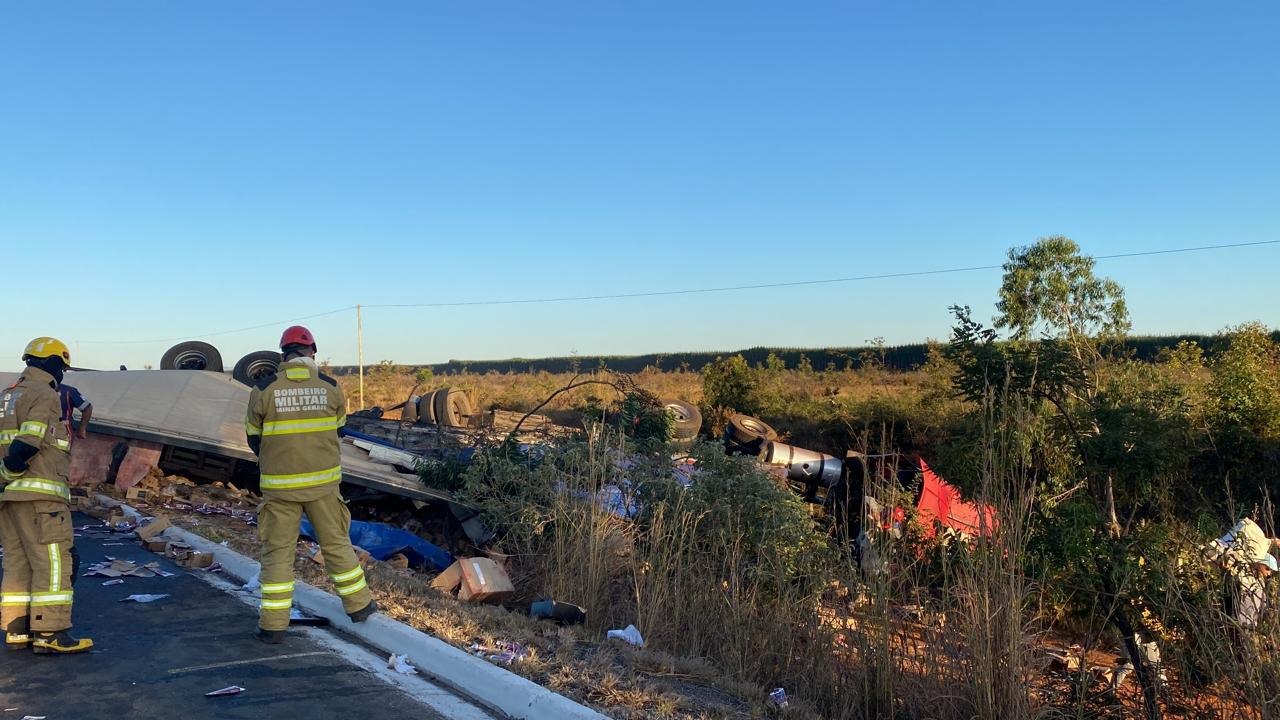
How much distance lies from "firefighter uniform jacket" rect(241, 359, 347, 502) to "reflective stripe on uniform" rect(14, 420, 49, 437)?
1104 millimetres

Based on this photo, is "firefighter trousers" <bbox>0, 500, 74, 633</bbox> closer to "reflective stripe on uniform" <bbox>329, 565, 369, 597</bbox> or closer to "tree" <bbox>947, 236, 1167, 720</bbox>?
"reflective stripe on uniform" <bbox>329, 565, 369, 597</bbox>

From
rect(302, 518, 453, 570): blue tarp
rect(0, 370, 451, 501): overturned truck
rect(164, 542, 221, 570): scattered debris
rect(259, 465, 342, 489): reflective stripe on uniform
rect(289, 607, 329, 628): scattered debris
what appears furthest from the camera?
rect(0, 370, 451, 501): overturned truck

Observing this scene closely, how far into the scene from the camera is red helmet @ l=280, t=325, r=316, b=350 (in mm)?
5773

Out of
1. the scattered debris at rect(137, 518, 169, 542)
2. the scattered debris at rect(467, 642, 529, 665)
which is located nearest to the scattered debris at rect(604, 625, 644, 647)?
the scattered debris at rect(467, 642, 529, 665)

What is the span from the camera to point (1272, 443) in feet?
45.7

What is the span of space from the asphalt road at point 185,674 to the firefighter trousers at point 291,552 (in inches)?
10.2

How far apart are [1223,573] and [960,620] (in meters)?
1.79

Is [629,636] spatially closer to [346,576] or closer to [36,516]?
[346,576]

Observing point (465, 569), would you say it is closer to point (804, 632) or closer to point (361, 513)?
point (804, 632)

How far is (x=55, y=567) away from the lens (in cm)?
523

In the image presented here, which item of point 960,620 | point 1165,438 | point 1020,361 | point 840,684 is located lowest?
point 840,684

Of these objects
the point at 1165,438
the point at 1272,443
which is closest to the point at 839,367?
the point at 1272,443

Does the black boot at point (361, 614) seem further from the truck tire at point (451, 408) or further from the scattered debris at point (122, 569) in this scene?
the truck tire at point (451, 408)

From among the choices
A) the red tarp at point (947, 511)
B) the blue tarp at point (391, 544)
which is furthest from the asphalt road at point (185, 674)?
the red tarp at point (947, 511)
